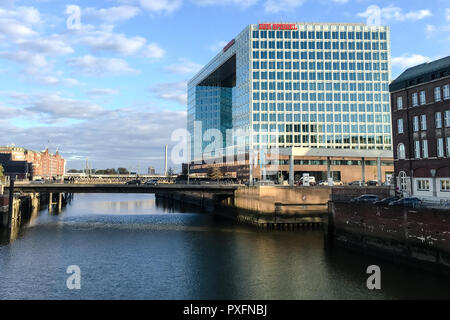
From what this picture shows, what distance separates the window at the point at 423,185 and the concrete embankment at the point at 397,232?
43.3 feet

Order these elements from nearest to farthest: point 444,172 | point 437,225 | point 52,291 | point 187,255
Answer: point 52,291, point 437,225, point 187,255, point 444,172

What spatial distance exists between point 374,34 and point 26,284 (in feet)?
415

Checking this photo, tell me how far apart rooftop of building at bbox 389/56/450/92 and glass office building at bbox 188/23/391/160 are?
189ft

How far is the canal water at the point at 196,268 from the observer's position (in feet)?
102

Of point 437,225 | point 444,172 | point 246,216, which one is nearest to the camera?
point 437,225

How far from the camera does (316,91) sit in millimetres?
119125

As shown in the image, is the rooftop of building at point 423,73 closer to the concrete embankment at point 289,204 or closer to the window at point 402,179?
the window at point 402,179

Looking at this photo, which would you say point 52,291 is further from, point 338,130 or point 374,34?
point 374,34

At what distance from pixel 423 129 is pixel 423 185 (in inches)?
352

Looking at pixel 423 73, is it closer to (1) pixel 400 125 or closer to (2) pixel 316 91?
(1) pixel 400 125

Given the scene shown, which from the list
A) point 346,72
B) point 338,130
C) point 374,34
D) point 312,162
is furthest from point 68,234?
point 374,34

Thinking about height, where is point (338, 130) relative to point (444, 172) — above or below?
above

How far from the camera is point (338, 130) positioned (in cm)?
12019

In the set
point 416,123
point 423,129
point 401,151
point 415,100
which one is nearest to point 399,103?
point 415,100
